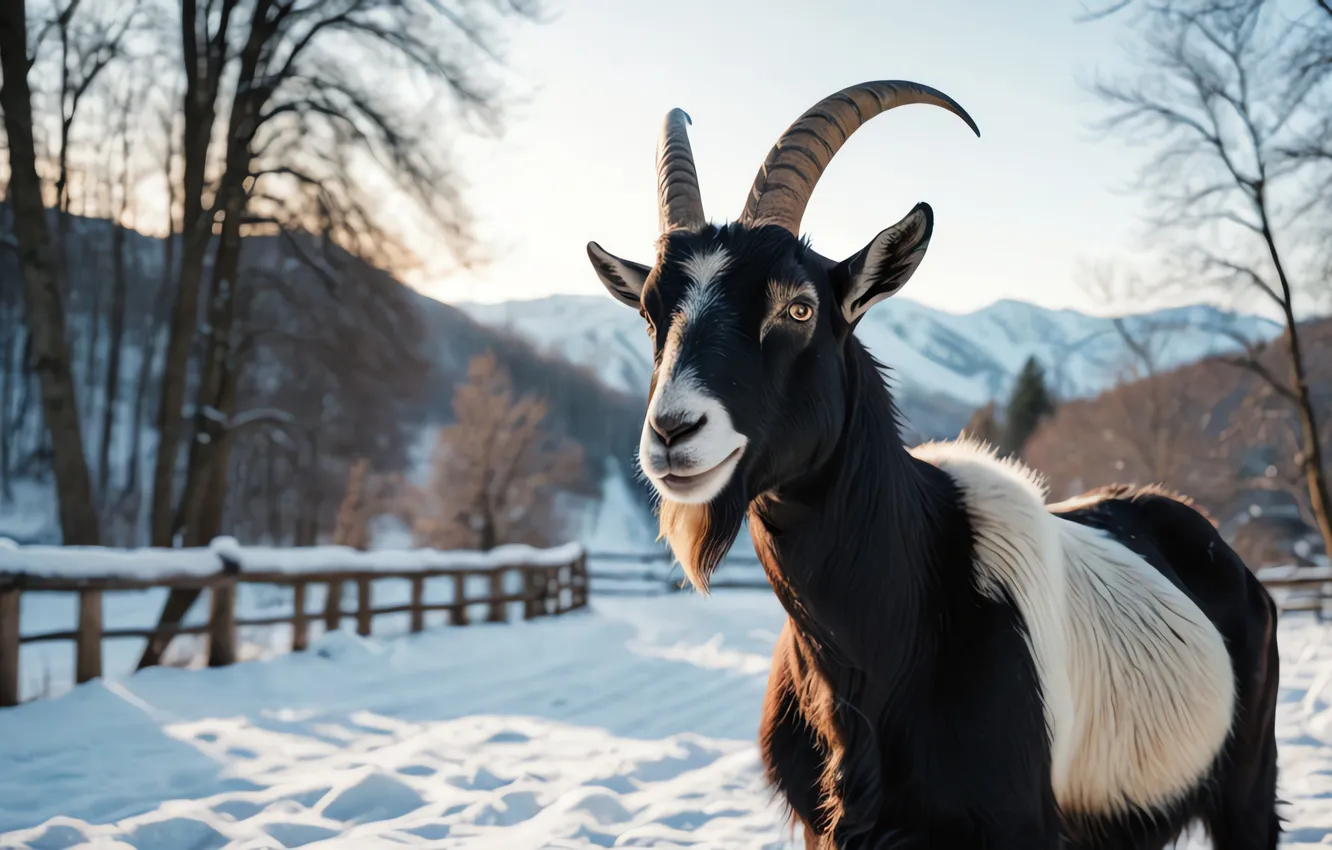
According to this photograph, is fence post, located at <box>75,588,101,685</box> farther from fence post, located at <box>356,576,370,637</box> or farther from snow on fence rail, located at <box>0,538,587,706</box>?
fence post, located at <box>356,576,370,637</box>

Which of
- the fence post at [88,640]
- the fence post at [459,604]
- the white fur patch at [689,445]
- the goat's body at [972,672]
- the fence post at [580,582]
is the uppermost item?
the white fur patch at [689,445]

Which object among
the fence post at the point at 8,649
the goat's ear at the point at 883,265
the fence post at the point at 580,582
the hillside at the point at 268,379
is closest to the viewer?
the goat's ear at the point at 883,265

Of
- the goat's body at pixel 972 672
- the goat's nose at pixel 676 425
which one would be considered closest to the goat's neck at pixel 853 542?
the goat's body at pixel 972 672

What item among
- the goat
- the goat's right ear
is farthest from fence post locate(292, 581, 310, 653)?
the goat

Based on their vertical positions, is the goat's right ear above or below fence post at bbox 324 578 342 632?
above

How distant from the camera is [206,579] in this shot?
7.96 meters

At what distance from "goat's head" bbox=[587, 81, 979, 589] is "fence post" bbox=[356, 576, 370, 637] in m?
9.00

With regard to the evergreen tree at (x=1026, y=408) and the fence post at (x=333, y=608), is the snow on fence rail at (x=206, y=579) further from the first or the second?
the evergreen tree at (x=1026, y=408)

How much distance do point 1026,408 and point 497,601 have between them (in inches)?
1833

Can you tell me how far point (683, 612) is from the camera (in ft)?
62.3

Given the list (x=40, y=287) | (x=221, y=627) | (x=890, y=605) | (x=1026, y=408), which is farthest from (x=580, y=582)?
(x=1026, y=408)

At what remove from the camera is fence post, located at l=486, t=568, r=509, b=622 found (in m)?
14.5

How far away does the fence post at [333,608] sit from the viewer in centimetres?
1038

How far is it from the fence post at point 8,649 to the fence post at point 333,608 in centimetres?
409
